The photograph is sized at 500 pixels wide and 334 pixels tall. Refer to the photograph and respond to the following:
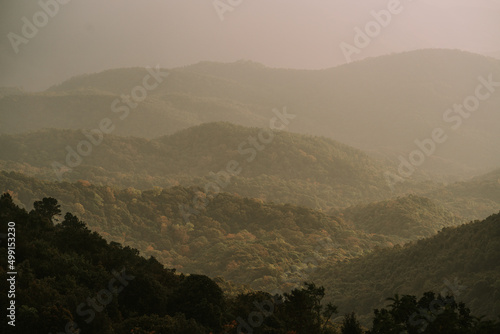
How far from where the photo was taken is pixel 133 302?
27.7 meters

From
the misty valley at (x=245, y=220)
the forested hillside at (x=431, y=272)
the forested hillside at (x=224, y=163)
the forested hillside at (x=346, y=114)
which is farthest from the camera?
the forested hillside at (x=346, y=114)

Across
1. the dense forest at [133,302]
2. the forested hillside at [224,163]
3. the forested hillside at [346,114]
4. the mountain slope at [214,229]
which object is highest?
the forested hillside at [346,114]

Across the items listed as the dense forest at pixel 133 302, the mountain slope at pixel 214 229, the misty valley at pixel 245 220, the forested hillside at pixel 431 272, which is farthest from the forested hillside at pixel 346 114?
the dense forest at pixel 133 302

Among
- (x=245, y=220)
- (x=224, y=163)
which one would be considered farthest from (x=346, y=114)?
(x=245, y=220)

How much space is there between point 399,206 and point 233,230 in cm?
2760

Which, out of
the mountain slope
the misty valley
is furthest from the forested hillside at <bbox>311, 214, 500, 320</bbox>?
the mountain slope

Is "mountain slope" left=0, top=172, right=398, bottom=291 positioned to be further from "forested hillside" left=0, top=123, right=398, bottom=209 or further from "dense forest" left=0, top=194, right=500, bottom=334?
"forested hillside" left=0, top=123, right=398, bottom=209

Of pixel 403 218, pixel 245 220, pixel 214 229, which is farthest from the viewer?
pixel 403 218

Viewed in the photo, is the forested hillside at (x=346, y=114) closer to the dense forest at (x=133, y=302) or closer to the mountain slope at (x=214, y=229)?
the mountain slope at (x=214, y=229)

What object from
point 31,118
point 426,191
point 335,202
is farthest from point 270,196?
point 31,118

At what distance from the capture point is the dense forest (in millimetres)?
22359

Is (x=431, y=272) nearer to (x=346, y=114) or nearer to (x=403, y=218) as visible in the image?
(x=403, y=218)

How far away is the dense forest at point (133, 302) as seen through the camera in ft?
73.4

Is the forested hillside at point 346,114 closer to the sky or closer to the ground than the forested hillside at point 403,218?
closer to the sky
